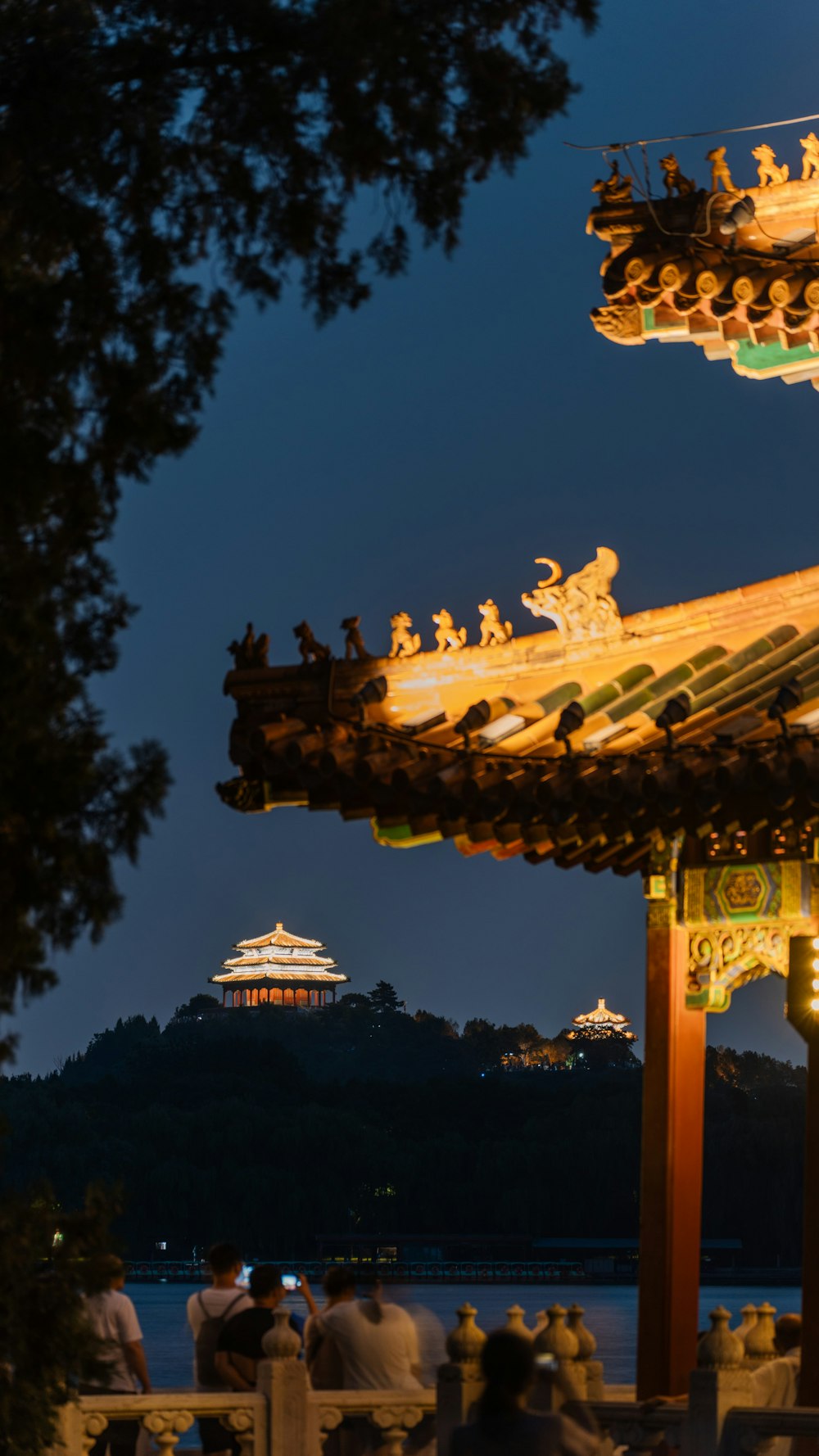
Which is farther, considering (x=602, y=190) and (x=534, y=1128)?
(x=534, y=1128)

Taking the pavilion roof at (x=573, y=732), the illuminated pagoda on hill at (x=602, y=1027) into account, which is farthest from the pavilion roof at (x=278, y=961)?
the pavilion roof at (x=573, y=732)

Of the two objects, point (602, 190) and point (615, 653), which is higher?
point (602, 190)

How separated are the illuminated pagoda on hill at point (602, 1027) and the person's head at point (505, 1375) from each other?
62.7 metres

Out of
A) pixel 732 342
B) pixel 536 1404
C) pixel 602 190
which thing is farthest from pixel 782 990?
pixel 602 190

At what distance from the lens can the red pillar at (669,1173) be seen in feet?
27.7

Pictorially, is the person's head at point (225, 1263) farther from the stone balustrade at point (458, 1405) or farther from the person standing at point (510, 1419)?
the person standing at point (510, 1419)

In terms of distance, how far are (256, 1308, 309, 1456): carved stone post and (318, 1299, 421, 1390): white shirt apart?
10.6 inches

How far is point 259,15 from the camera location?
5492 mm

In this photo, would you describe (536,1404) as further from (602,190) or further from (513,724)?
(602,190)

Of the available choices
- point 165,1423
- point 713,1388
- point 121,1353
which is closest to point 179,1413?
point 165,1423

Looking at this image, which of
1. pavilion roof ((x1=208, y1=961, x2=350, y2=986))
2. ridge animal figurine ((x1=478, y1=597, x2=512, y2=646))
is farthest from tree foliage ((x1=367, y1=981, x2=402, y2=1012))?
ridge animal figurine ((x1=478, y1=597, x2=512, y2=646))

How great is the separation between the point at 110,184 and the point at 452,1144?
192ft

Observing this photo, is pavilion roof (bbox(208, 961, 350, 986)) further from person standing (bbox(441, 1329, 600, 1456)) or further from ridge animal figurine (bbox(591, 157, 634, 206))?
person standing (bbox(441, 1329, 600, 1456))

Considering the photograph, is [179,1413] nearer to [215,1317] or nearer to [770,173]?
[215,1317]
